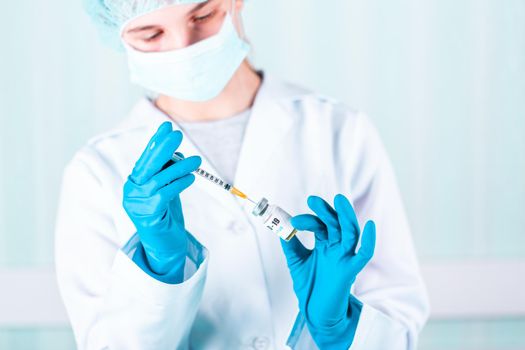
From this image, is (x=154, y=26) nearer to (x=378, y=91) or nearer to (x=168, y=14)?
(x=168, y=14)

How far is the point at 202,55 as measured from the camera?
46.4 inches

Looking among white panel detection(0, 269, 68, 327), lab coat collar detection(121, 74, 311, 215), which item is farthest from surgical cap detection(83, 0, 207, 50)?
white panel detection(0, 269, 68, 327)

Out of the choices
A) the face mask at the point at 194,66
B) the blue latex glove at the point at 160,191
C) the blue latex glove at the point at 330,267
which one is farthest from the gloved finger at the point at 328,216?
the face mask at the point at 194,66

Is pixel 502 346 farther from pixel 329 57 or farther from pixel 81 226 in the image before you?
pixel 81 226

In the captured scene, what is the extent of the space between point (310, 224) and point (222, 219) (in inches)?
9.3

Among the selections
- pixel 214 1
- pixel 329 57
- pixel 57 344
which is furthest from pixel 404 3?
pixel 57 344

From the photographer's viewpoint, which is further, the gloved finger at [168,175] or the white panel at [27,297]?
the white panel at [27,297]

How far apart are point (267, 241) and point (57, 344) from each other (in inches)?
37.1

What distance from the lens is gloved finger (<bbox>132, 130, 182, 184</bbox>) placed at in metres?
0.98

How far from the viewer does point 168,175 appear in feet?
3.23

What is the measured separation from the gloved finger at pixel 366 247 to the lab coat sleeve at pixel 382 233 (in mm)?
223

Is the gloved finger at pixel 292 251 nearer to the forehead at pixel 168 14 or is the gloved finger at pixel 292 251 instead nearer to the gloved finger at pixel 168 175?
the gloved finger at pixel 168 175

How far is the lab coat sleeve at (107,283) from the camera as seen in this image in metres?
1.08

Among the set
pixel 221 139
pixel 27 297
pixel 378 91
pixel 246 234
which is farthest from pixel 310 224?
pixel 27 297
